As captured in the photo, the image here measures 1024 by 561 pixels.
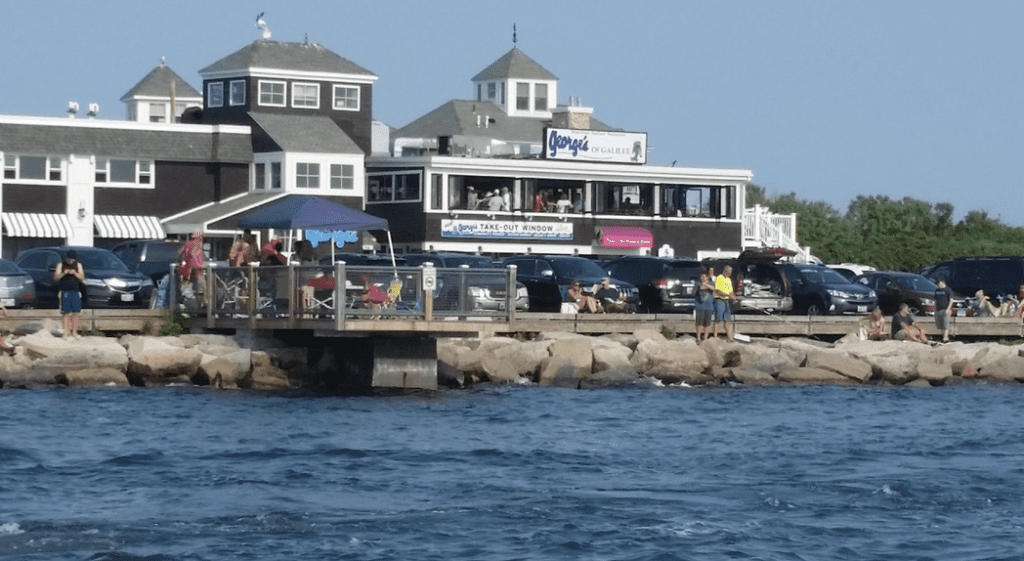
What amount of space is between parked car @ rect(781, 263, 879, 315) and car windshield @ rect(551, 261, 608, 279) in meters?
4.56

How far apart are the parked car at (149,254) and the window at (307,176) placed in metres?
19.6

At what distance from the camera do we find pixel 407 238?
210ft

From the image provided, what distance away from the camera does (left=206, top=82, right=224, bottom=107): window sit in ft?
216

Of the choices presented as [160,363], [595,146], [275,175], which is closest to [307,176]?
[275,175]

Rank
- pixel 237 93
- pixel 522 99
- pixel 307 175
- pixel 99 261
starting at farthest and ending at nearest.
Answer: pixel 522 99 → pixel 237 93 → pixel 307 175 → pixel 99 261

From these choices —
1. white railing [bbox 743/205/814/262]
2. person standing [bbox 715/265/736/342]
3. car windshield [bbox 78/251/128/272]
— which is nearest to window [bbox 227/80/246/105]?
white railing [bbox 743/205/814/262]

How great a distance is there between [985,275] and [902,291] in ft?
8.68

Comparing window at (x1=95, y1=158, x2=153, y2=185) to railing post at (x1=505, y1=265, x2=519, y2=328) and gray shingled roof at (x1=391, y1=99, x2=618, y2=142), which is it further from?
railing post at (x1=505, y1=265, x2=519, y2=328)

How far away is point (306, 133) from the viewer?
6338cm

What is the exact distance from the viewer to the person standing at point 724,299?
36.5 meters

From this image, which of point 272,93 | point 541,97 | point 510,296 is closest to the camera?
point 510,296

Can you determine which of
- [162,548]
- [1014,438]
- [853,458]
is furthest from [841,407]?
[162,548]

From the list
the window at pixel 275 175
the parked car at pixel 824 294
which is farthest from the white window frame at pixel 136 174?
the parked car at pixel 824 294

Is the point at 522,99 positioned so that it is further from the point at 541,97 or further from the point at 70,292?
the point at 70,292
